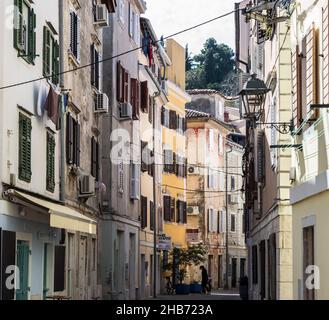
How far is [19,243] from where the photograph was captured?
18.3 meters

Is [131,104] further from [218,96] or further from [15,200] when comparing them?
[218,96]

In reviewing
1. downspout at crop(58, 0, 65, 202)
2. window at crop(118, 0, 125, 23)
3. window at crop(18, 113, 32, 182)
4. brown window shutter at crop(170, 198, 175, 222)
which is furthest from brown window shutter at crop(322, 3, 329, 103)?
brown window shutter at crop(170, 198, 175, 222)

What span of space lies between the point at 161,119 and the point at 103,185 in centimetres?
2045

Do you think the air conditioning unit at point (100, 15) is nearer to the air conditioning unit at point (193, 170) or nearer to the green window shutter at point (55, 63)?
the green window shutter at point (55, 63)

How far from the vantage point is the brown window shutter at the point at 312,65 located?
13.9 meters

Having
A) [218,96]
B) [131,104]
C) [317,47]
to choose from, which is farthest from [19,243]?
[218,96]

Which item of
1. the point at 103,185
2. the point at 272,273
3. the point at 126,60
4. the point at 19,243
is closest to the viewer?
the point at 19,243

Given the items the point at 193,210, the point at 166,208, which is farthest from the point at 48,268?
the point at 193,210

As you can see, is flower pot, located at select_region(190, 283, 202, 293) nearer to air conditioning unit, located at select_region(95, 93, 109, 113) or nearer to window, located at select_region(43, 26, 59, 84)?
air conditioning unit, located at select_region(95, 93, 109, 113)

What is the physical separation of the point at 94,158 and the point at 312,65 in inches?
624

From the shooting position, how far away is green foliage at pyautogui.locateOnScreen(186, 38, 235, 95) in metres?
44.3

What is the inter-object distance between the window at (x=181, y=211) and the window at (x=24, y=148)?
3493 centimetres

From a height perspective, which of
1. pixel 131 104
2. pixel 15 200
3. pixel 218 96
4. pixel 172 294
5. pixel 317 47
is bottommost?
pixel 172 294

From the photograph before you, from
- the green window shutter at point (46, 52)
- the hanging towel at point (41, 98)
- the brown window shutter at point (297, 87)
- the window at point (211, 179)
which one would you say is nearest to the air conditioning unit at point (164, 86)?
the window at point (211, 179)
